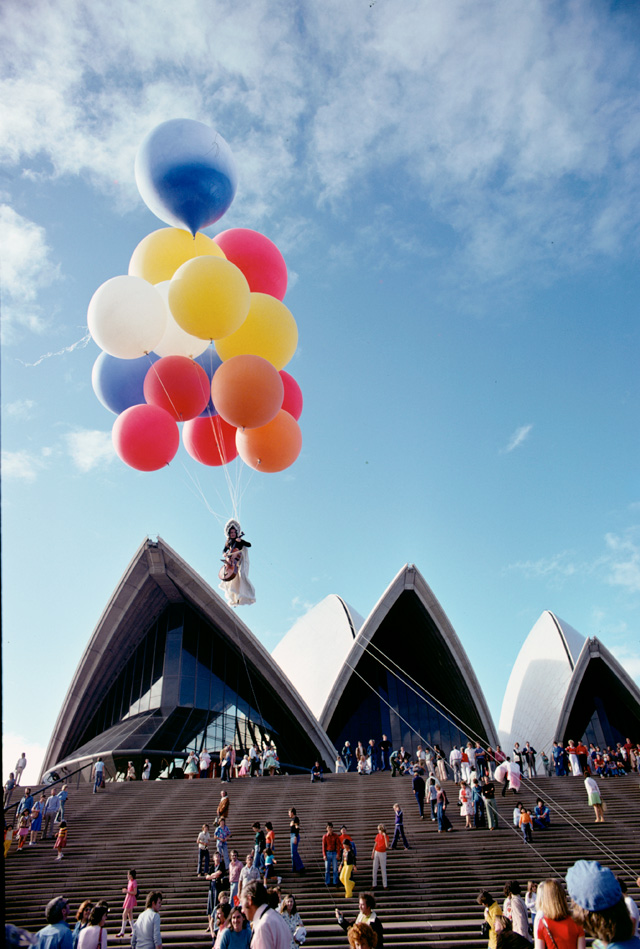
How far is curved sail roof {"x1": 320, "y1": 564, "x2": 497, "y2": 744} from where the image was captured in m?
28.6

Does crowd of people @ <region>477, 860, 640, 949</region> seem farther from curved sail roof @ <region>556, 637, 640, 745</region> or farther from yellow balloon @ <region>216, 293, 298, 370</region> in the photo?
curved sail roof @ <region>556, 637, 640, 745</region>

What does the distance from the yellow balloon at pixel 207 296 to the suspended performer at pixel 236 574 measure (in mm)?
3305

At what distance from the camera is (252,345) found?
30.3ft

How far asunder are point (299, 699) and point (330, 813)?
12.3 m

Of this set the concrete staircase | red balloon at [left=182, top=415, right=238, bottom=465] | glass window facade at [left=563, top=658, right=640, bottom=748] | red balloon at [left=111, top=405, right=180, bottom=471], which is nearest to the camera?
red balloon at [left=111, top=405, right=180, bottom=471]

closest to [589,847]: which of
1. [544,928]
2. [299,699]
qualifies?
[544,928]

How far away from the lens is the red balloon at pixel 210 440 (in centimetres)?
1009

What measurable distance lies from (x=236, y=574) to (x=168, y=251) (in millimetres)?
4948

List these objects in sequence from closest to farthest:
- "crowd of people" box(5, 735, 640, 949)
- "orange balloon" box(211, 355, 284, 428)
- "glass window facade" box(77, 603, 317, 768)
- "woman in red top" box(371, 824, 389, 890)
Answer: "crowd of people" box(5, 735, 640, 949) < "orange balloon" box(211, 355, 284, 428) < "woman in red top" box(371, 824, 389, 890) < "glass window facade" box(77, 603, 317, 768)

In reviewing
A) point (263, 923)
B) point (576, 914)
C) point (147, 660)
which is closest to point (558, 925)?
point (576, 914)

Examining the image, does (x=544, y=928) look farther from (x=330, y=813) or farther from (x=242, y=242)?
(x=330, y=813)

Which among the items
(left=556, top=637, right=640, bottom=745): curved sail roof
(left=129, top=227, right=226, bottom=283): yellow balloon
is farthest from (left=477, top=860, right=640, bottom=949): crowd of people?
(left=556, top=637, right=640, bottom=745): curved sail roof

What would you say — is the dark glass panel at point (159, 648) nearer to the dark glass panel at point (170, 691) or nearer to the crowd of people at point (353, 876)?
the dark glass panel at point (170, 691)

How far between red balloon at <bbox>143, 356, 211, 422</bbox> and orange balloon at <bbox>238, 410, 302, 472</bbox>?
0.85 metres
